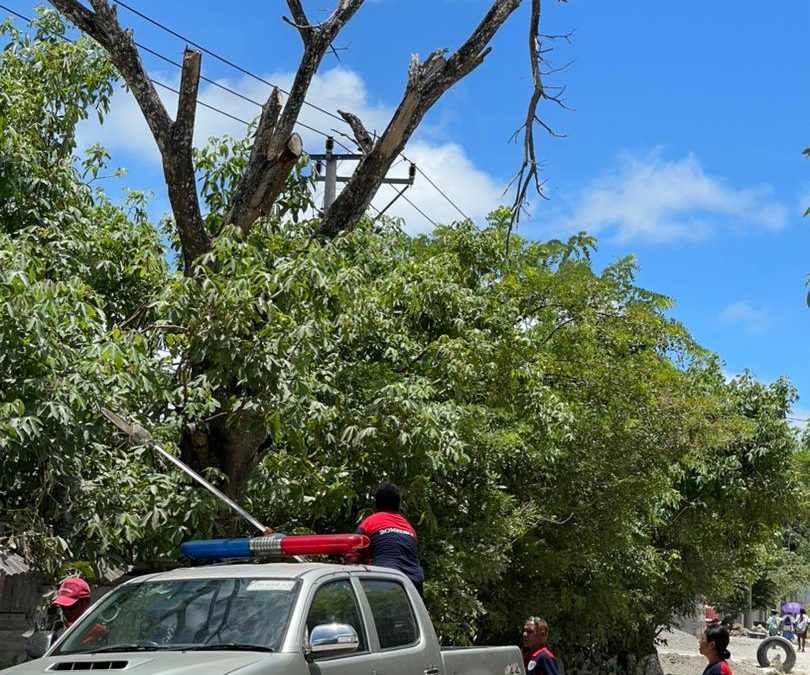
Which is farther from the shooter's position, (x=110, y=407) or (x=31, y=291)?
(x=110, y=407)

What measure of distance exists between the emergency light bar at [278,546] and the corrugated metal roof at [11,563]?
2424 millimetres

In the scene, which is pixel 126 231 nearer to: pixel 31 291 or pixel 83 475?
pixel 83 475

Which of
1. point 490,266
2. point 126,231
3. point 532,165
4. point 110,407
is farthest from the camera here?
point 490,266

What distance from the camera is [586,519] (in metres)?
16.6

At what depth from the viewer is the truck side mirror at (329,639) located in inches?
227

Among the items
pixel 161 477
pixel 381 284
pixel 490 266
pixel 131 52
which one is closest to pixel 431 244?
pixel 490 266

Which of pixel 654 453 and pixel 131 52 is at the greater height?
pixel 131 52

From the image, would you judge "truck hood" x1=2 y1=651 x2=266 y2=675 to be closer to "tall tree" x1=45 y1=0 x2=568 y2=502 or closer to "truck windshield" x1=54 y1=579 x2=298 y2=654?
"truck windshield" x1=54 y1=579 x2=298 y2=654

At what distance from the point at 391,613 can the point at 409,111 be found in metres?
6.35

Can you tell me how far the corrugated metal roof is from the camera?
29.7 feet

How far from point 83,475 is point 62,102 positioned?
6.00 meters

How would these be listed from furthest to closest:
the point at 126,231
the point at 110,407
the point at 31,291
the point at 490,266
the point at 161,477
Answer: the point at 490,266 < the point at 126,231 < the point at 161,477 < the point at 110,407 < the point at 31,291

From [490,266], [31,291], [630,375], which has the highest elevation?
[490,266]

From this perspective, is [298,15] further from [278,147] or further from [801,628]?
[801,628]
